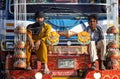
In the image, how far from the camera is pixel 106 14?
29.9 feet

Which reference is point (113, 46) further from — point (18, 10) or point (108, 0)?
point (18, 10)

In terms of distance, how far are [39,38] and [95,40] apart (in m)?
1.06

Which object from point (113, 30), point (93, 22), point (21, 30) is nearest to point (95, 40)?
point (93, 22)

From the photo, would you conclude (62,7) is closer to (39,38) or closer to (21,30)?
(39,38)

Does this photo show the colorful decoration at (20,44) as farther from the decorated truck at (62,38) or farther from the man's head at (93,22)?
the man's head at (93,22)

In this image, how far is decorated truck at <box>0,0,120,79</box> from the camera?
7.95 metres

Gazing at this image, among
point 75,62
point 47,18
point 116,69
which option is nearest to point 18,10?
point 47,18

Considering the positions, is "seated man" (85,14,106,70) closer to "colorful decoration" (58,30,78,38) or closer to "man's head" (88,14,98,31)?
"man's head" (88,14,98,31)

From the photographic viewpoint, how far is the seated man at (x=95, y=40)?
26.5 feet

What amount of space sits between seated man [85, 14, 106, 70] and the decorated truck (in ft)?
0.27

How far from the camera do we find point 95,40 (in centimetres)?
841

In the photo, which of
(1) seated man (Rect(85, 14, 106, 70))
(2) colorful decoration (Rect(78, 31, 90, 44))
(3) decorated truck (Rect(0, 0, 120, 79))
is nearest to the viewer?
(3) decorated truck (Rect(0, 0, 120, 79))

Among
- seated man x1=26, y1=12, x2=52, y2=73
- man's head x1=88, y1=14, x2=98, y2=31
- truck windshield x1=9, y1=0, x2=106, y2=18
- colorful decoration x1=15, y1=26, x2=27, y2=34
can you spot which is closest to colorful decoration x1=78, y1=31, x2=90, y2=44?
man's head x1=88, y1=14, x2=98, y2=31

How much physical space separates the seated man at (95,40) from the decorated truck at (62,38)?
83 millimetres
